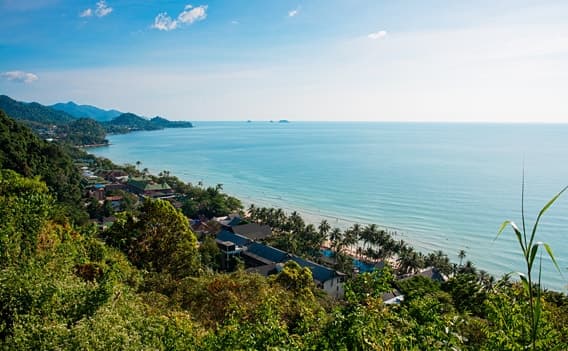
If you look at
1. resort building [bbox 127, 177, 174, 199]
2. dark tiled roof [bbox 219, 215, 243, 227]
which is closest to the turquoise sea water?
resort building [bbox 127, 177, 174, 199]

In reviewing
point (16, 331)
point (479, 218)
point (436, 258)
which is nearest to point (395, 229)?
point (436, 258)

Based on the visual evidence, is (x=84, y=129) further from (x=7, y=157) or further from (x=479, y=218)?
(x=479, y=218)

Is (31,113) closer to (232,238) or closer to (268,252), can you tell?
(232,238)

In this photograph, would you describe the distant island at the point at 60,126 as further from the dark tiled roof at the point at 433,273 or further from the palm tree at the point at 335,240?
the dark tiled roof at the point at 433,273

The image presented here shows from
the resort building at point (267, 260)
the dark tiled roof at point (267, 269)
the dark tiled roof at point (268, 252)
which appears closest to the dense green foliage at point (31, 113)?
Answer: the resort building at point (267, 260)

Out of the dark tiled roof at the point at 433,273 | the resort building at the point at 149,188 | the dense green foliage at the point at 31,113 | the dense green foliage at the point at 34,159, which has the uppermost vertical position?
the dense green foliage at the point at 31,113

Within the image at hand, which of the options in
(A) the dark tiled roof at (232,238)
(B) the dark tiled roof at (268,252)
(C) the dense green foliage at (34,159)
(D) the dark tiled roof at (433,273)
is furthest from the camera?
(A) the dark tiled roof at (232,238)
